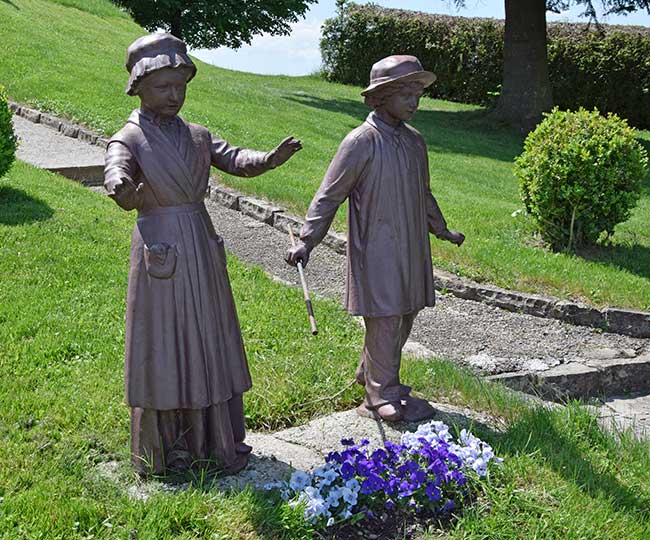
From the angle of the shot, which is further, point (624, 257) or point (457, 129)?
point (457, 129)

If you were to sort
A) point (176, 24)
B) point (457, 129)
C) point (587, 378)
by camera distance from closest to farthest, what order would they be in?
point (587, 378) → point (457, 129) → point (176, 24)

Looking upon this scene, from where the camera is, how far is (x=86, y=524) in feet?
12.5

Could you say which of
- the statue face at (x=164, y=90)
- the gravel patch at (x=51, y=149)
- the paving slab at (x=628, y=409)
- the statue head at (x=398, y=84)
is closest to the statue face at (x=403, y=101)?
the statue head at (x=398, y=84)

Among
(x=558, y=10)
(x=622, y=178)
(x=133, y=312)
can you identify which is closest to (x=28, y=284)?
(x=133, y=312)

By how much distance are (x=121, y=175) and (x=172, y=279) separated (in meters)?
0.53

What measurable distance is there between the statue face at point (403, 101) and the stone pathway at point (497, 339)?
7.42 ft

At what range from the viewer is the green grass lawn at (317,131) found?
862 centimetres

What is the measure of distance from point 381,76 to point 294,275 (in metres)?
4.25

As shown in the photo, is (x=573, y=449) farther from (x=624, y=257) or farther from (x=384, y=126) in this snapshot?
(x=624, y=257)

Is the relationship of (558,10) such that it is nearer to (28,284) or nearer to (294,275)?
(294,275)

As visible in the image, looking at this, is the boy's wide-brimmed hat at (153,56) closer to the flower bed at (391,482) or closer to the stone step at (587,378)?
the flower bed at (391,482)

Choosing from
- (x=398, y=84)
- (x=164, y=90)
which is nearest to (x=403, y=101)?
(x=398, y=84)

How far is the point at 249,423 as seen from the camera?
4.98 metres

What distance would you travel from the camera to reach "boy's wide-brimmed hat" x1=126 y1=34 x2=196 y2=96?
3.76 m
